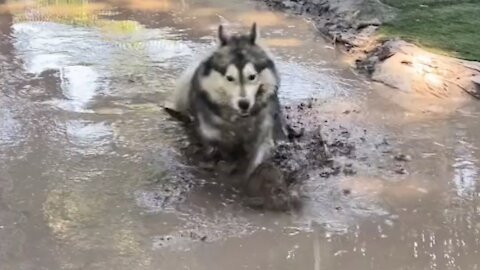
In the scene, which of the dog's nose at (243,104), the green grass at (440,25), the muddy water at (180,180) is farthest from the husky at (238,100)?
the green grass at (440,25)

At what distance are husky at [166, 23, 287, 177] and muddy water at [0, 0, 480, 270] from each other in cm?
31

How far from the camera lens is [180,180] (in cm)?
503

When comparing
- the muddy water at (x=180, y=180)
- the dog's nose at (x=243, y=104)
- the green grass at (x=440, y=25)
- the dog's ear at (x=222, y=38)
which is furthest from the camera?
the green grass at (x=440, y=25)

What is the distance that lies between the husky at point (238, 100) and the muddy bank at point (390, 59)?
6.93 ft

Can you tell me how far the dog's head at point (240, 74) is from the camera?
15.6ft

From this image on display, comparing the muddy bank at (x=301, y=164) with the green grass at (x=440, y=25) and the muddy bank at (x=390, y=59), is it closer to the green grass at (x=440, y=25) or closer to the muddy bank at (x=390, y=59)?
the muddy bank at (x=390, y=59)

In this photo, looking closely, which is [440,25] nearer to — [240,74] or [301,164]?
[301,164]

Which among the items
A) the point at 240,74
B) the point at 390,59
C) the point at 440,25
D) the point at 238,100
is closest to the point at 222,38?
the point at 240,74

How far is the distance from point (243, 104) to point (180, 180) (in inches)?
28.2

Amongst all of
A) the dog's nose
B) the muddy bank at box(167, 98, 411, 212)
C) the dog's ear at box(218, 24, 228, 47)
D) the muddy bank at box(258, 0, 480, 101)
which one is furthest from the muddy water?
the dog's ear at box(218, 24, 228, 47)

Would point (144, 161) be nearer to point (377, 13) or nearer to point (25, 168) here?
point (25, 168)

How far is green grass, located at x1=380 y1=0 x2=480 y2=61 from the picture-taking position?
25.6ft

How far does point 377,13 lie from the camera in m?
9.30

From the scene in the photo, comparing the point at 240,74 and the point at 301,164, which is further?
the point at 301,164
